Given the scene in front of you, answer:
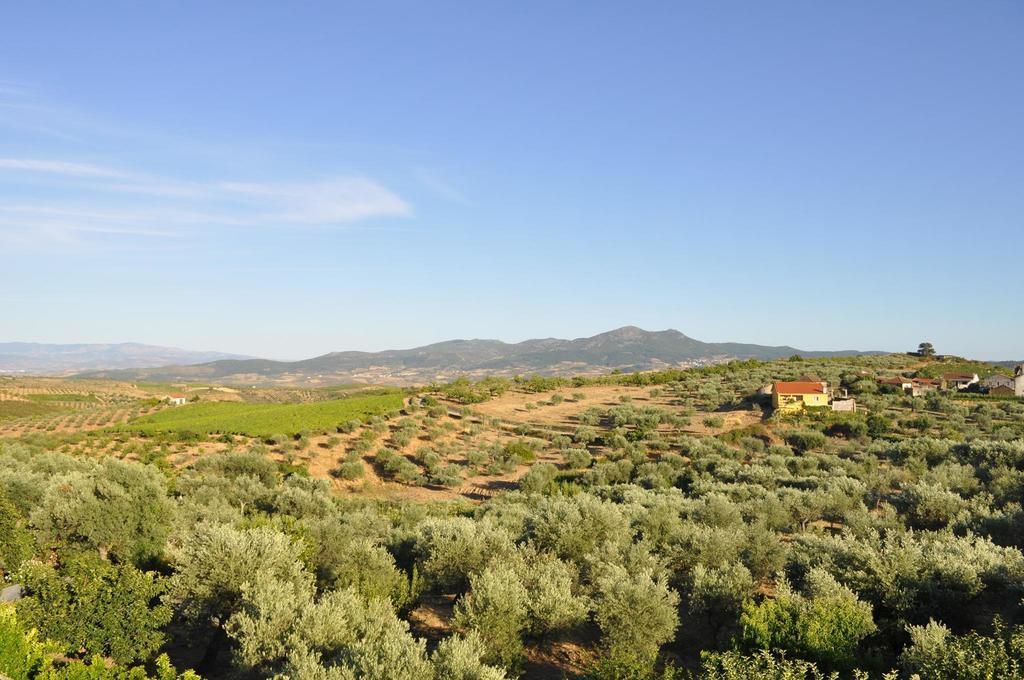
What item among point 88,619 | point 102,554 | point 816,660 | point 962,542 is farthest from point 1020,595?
point 102,554

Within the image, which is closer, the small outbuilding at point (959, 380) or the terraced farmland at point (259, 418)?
the terraced farmland at point (259, 418)

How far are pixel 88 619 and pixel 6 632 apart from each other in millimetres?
1552

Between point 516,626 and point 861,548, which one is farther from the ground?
point 861,548

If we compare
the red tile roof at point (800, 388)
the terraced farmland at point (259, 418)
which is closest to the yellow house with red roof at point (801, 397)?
the red tile roof at point (800, 388)

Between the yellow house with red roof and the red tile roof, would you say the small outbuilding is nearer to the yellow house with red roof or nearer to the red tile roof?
the red tile roof

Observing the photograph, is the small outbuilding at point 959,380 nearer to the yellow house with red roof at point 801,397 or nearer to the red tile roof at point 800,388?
the red tile roof at point 800,388

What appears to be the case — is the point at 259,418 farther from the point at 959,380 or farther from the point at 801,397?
the point at 959,380

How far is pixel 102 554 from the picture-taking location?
1656cm

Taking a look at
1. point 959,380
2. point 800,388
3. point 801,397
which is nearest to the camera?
point 801,397

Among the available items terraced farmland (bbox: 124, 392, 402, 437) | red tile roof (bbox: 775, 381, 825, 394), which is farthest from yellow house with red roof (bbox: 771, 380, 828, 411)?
terraced farmland (bbox: 124, 392, 402, 437)

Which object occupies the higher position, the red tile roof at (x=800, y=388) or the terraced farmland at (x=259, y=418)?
the red tile roof at (x=800, y=388)

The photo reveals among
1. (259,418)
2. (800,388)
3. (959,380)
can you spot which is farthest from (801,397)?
(259,418)

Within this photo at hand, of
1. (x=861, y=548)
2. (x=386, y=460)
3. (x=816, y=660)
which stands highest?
(x=861, y=548)

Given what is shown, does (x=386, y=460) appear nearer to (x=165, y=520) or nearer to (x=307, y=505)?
(x=307, y=505)
